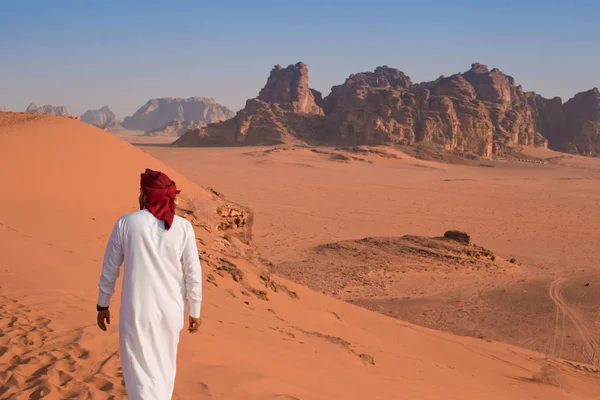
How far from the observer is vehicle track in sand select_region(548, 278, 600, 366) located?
9.13 metres

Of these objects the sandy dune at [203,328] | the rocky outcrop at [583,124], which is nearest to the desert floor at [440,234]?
the sandy dune at [203,328]

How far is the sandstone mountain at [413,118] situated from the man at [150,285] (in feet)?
192

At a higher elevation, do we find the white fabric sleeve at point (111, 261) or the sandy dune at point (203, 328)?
the white fabric sleeve at point (111, 261)

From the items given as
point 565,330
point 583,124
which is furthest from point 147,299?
point 583,124

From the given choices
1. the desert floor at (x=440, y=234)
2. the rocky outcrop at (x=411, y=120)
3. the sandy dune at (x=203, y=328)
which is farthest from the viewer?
the rocky outcrop at (x=411, y=120)

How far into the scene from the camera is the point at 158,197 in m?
3.05

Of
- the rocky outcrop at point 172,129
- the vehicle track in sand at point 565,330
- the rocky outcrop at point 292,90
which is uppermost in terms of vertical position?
the rocky outcrop at point 292,90

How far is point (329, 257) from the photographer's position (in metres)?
15.7

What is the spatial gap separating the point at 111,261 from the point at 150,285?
27cm

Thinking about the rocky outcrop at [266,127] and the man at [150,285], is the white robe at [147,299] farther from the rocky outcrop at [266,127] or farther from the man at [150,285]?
the rocky outcrop at [266,127]

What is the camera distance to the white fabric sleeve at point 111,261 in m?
3.00

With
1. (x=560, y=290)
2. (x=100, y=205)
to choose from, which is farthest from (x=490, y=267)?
(x=100, y=205)

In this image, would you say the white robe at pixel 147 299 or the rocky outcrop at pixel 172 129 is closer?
the white robe at pixel 147 299

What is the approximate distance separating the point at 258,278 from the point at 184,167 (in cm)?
3469
